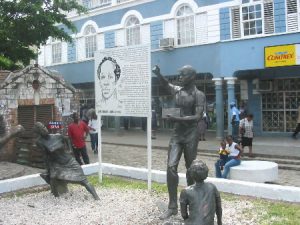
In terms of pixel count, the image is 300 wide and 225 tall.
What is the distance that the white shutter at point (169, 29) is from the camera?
20.9 meters

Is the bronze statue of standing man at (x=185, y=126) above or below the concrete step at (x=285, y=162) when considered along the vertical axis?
above

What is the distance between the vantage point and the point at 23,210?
7.42 meters

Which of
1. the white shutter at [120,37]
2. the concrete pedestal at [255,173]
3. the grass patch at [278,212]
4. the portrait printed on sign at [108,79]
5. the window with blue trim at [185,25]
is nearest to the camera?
the grass patch at [278,212]

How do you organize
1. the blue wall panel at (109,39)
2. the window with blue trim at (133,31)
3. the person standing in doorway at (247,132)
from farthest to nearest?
the blue wall panel at (109,39), the window with blue trim at (133,31), the person standing in doorway at (247,132)

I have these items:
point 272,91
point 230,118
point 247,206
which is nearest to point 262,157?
point 230,118

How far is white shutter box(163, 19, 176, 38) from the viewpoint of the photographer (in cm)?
2092

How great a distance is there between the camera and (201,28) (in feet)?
65.3

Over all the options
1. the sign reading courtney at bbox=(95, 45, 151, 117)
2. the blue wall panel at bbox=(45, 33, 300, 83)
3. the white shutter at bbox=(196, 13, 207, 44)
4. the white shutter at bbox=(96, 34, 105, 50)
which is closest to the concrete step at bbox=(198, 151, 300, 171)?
the blue wall panel at bbox=(45, 33, 300, 83)

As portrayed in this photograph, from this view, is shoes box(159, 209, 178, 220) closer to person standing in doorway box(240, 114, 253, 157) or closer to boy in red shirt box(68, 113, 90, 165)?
boy in red shirt box(68, 113, 90, 165)

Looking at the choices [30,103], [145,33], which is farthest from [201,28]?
[30,103]

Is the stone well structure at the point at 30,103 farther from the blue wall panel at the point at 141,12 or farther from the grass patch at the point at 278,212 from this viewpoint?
the blue wall panel at the point at 141,12

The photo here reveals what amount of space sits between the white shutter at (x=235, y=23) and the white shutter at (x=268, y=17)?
1.10 m

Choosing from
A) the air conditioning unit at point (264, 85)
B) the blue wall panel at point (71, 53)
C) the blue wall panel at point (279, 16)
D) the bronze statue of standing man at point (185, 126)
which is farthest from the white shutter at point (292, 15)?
the blue wall panel at point (71, 53)

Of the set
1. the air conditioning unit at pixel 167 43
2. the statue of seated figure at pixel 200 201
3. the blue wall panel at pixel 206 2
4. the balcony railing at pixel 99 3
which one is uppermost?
the balcony railing at pixel 99 3
